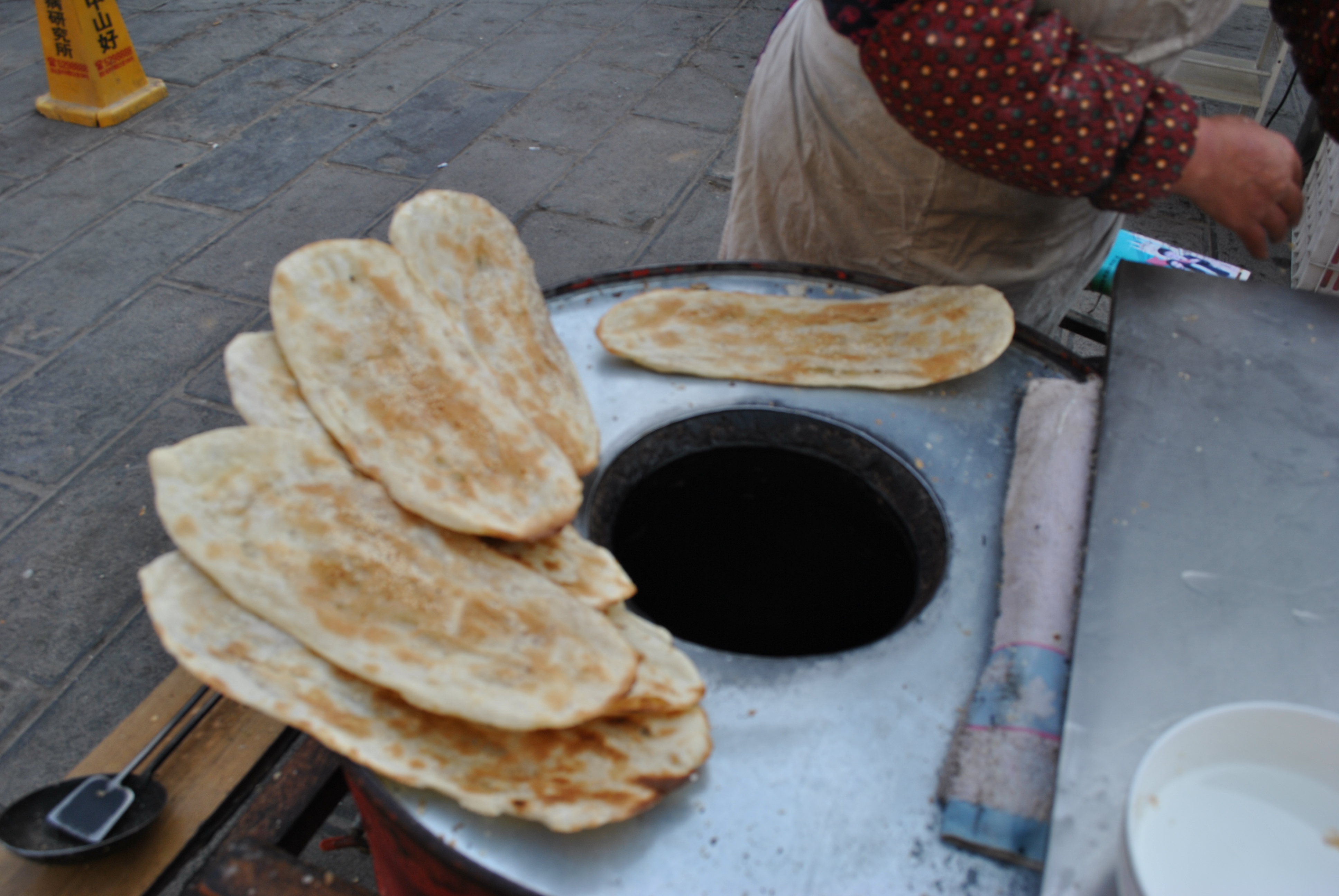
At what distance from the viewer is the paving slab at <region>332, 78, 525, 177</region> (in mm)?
3832

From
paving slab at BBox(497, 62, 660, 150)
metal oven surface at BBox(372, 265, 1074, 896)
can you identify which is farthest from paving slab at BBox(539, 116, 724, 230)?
metal oven surface at BBox(372, 265, 1074, 896)

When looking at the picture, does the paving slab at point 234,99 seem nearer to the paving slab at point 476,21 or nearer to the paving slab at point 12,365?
the paving slab at point 476,21

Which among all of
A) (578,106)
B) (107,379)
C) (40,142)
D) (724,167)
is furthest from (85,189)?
(724,167)

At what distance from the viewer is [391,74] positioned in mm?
4488

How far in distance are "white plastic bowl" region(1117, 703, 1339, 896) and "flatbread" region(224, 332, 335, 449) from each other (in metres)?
0.84

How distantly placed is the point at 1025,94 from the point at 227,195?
3.54m

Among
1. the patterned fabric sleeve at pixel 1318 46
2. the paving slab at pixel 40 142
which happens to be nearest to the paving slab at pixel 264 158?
→ the paving slab at pixel 40 142

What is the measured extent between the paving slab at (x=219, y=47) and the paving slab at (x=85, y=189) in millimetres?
646

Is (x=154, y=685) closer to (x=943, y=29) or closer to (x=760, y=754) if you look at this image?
(x=760, y=754)

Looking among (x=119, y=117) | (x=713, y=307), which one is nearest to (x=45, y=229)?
(x=119, y=117)

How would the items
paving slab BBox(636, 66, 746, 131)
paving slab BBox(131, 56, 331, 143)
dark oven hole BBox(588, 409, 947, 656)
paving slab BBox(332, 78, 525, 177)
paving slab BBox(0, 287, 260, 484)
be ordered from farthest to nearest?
paving slab BBox(636, 66, 746, 131)
paving slab BBox(131, 56, 331, 143)
paving slab BBox(332, 78, 525, 177)
paving slab BBox(0, 287, 260, 484)
dark oven hole BBox(588, 409, 947, 656)

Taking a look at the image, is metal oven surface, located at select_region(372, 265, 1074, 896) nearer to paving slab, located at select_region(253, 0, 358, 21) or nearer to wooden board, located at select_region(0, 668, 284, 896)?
wooden board, located at select_region(0, 668, 284, 896)

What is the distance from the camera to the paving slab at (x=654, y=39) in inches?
185

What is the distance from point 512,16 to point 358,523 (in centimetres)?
506
